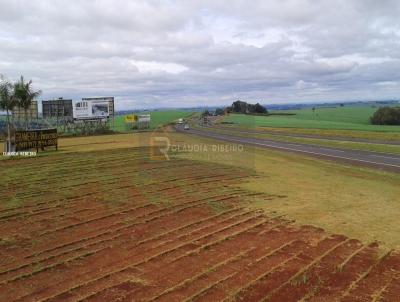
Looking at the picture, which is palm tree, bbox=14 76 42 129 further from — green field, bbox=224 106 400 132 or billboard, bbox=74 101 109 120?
green field, bbox=224 106 400 132

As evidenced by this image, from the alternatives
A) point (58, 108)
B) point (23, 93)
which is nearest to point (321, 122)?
point (58, 108)

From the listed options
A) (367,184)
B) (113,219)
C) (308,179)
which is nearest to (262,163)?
(308,179)

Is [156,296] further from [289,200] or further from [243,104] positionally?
[243,104]

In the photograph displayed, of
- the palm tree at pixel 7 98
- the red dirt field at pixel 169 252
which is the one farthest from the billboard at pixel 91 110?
the red dirt field at pixel 169 252

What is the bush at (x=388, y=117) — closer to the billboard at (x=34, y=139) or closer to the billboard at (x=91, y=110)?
the billboard at (x=91, y=110)

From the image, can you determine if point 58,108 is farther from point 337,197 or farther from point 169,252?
point 169,252

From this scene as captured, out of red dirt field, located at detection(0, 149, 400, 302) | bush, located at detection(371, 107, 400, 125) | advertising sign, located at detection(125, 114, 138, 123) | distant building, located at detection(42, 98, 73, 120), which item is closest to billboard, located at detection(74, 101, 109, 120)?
distant building, located at detection(42, 98, 73, 120)
